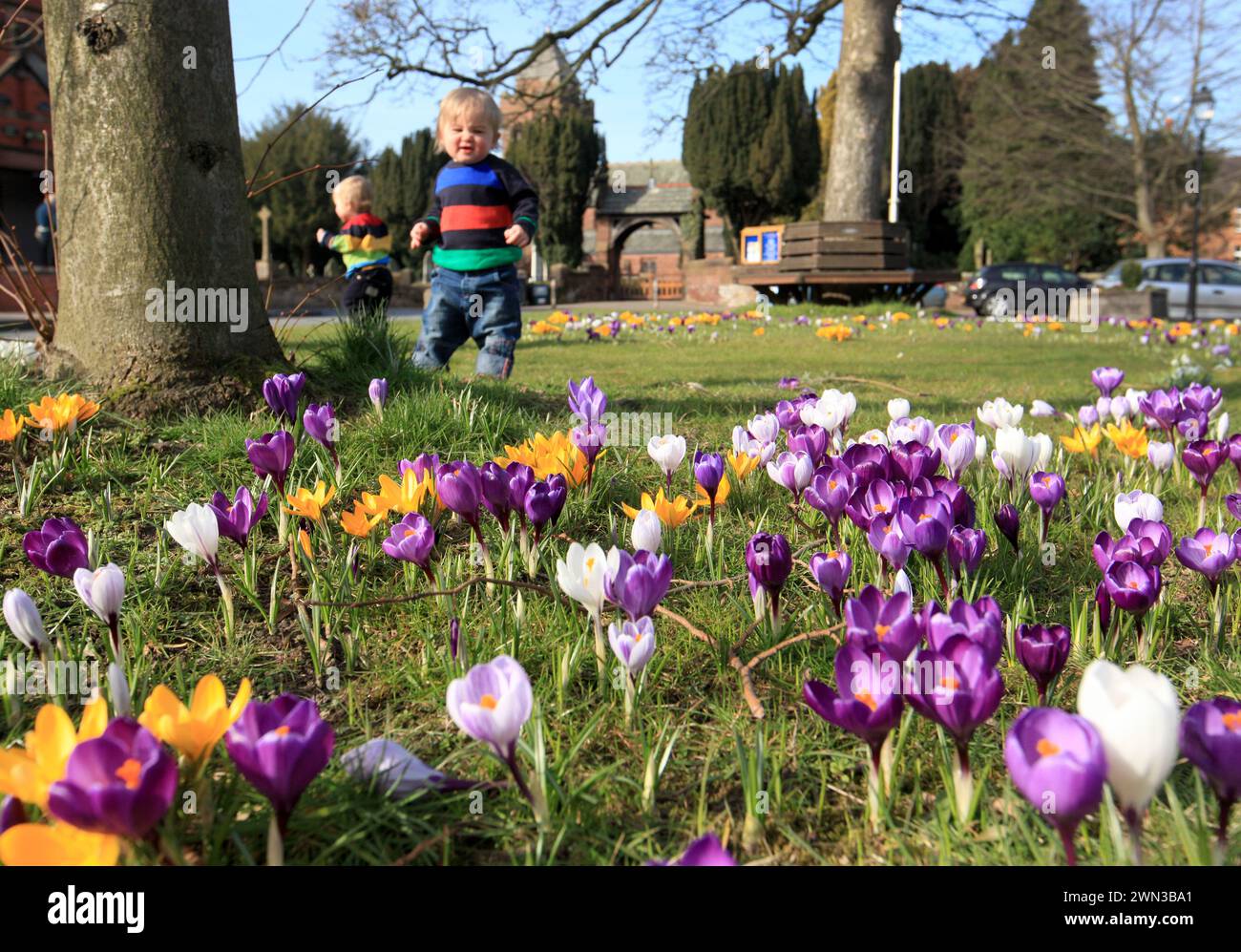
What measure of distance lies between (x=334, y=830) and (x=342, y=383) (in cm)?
278

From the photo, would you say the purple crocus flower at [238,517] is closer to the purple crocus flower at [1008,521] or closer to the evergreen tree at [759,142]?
the purple crocus flower at [1008,521]

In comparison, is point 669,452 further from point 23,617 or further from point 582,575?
point 23,617

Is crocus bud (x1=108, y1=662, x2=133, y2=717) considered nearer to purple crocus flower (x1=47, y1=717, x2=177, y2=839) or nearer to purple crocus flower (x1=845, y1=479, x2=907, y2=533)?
purple crocus flower (x1=47, y1=717, x2=177, y2=839)

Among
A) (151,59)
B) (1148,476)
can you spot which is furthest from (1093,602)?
(151,59)

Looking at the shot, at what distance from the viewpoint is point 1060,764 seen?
0.91 meters

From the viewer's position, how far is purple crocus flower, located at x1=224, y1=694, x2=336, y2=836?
3.32 feet

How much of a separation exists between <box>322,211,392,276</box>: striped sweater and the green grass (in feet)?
18.0

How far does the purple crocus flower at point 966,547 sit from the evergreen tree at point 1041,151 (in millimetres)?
38709

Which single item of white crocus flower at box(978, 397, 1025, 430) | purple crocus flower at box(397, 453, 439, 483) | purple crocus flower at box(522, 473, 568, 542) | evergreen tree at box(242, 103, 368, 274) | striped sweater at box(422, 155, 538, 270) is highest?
evergreen tree at box(242, 103, 368, 274)

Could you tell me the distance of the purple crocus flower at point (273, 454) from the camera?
2.19 m

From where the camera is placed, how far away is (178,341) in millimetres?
3254

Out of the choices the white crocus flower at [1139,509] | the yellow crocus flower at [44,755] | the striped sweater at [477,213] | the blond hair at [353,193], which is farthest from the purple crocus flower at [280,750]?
the blond hair at [353,193]

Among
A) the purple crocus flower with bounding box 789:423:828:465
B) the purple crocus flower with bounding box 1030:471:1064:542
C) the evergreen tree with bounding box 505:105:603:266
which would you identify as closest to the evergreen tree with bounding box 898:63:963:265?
the evergreen tree with bounding box 505:105:603:266
